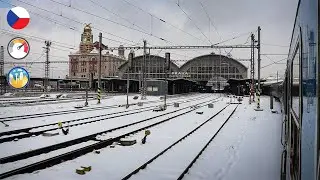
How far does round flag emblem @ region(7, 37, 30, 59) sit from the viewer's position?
426 cm

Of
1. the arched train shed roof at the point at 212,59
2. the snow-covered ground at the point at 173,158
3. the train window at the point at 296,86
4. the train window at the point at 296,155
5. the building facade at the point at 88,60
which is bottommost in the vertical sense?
the snow-covered ground at the point at 173,158

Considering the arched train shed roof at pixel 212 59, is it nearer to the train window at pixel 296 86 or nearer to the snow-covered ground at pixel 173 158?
the snow-covered ground at pixel 173 158

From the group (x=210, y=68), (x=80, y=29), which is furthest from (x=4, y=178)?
(x=210, y=68)

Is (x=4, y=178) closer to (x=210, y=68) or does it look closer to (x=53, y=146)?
(x=53, y=146)

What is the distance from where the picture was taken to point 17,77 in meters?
4.42

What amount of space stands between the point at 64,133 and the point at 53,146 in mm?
2742

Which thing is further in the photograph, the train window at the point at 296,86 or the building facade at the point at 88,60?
the building facade at the point at 88,60

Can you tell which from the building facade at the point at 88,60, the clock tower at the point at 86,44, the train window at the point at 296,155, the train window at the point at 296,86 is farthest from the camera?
the building facade at the point at 88,60

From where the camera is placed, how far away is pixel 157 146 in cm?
1010

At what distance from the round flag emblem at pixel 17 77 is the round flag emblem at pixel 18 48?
0.20 metres

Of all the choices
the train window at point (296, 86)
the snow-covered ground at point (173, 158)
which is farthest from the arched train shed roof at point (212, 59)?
the train window at point (296, 86)

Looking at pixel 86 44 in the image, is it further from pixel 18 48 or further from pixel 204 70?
pixel 204 70

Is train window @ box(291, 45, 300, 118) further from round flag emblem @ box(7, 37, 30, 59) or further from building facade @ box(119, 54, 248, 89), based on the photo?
building facade @ box(119, 54, 248, 89)

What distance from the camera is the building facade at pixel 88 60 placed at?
43469mm
